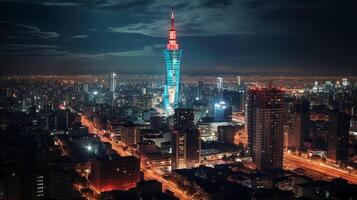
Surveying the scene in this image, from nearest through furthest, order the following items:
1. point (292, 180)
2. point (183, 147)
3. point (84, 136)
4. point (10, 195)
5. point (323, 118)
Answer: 1. point (10, 195)
2. point (292, 180)
3. point (183, 147)
4. point (84, 136)
5. point (323, 118)

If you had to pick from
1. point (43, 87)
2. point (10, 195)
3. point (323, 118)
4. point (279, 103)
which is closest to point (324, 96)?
Result: point (323, 118)

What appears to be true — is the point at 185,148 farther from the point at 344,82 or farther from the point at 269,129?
the point at 344,82

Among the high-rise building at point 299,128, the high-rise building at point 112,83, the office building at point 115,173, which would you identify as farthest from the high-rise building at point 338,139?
the high-rise building at point 112,83

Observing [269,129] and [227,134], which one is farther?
[227,134]

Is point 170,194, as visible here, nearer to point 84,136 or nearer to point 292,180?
point 292,180

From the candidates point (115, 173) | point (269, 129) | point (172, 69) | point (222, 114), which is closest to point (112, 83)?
point (172, 69)

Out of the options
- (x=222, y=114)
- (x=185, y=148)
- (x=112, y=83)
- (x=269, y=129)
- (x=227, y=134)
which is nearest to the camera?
(x=269, y=129)

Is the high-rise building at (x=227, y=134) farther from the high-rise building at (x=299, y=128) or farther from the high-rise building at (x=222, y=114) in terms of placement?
the high-rise building at (x=222, y=114)
